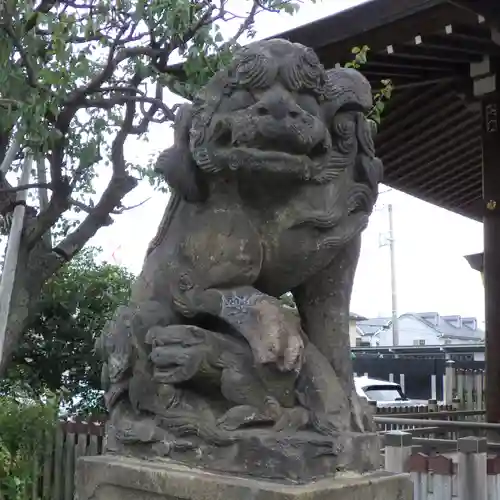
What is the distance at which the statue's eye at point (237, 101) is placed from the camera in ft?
6.65

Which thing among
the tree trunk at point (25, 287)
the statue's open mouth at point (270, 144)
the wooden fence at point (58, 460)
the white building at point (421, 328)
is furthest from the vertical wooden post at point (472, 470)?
the white building at point (421, 328)

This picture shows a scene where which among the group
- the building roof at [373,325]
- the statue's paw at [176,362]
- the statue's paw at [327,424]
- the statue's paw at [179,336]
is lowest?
the statue's paw at [327,424]

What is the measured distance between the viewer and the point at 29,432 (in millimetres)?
5402

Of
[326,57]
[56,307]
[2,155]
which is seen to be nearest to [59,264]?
[2,155]

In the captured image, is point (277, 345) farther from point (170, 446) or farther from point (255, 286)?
point (170, 446)

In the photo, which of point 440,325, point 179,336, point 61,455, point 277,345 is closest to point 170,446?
point 179,336

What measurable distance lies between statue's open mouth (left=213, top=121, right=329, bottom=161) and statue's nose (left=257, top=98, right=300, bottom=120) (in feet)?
0.18

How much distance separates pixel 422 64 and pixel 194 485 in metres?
5.85

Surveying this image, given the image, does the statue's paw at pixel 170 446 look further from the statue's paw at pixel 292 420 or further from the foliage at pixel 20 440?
the foliage at pixel 20 440

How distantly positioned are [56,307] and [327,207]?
5.48m

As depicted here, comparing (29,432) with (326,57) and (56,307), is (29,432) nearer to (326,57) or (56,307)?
(56,307)

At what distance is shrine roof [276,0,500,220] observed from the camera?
5668mm

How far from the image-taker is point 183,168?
82.9 inches

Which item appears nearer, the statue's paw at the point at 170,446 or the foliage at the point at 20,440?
the statue's paw at the point at 170,446
